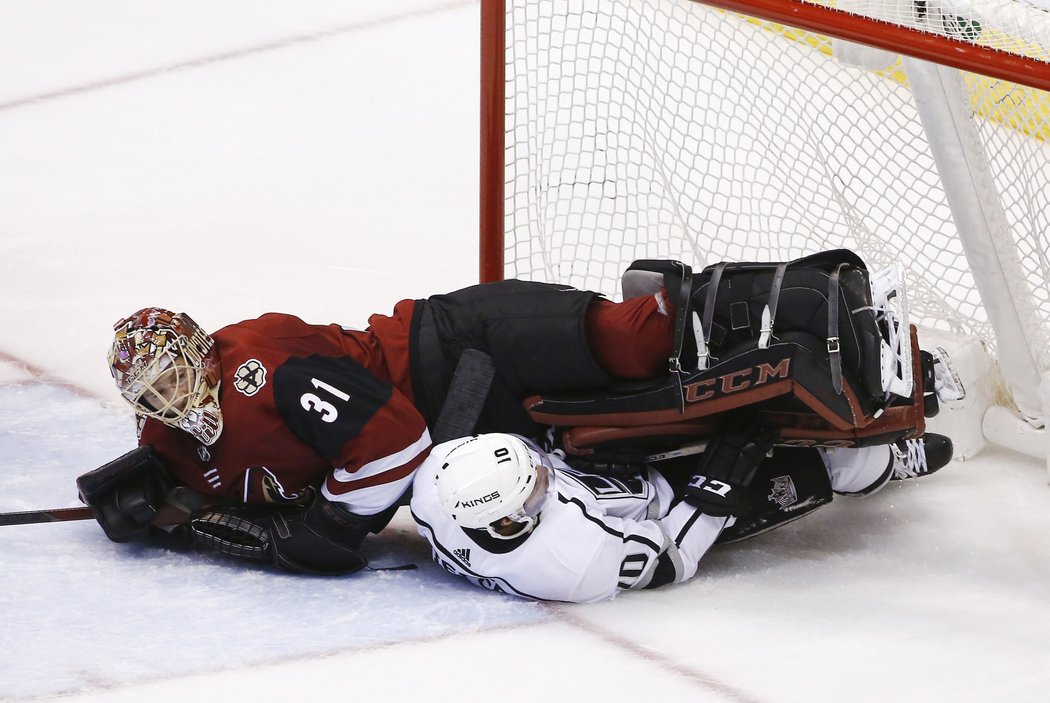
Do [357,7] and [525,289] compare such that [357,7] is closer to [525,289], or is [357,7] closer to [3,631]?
[525,289]

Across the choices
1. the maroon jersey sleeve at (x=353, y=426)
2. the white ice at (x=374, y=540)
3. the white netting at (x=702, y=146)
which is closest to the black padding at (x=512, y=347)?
the maroon jersey sleeve at (x=353, y=426)

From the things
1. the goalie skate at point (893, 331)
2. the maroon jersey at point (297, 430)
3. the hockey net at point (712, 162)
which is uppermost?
the hockey net at point (712, 162)

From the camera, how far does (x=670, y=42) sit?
127 inches

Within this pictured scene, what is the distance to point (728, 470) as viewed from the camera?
265 centimetres

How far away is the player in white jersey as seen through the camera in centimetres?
243

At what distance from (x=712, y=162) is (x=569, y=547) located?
3.99 feet

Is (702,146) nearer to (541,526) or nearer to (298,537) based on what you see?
(541,526)

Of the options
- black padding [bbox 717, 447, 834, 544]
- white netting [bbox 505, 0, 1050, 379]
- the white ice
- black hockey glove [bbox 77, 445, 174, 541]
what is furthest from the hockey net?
black hockey glove [bbox 77, 445, 174, 541]

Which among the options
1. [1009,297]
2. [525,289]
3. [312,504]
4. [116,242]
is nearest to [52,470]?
[312,504]

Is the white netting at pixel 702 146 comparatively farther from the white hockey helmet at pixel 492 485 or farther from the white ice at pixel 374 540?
the white hockey helmet at pixel 492 485

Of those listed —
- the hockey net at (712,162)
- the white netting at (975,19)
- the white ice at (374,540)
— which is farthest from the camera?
the hockey net at (712,162)

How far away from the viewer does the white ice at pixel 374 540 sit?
7.51ft

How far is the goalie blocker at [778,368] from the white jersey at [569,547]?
14cm

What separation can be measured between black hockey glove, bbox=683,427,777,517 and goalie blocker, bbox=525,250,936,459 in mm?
35
